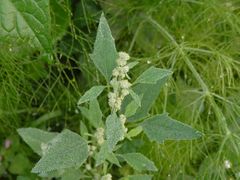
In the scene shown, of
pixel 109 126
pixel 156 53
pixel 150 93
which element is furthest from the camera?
pixel 156 53

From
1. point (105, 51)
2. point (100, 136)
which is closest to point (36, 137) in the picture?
point (100, 136)

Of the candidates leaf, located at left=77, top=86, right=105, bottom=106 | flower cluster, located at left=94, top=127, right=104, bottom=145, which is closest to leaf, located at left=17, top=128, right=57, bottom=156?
flower cluster, located at left=94, top=127, right=104, bottom=145

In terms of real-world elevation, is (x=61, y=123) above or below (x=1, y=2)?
below

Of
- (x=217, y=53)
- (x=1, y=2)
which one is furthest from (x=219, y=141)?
(x=1, y=2)

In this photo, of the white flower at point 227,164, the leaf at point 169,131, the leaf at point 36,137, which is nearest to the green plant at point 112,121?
the leaf at point 169,131

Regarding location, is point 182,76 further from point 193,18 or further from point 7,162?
point 7,162

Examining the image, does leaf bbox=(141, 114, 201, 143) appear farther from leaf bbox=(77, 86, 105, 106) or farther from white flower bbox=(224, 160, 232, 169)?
white flower bbox=(224, 160, 232, 169)
